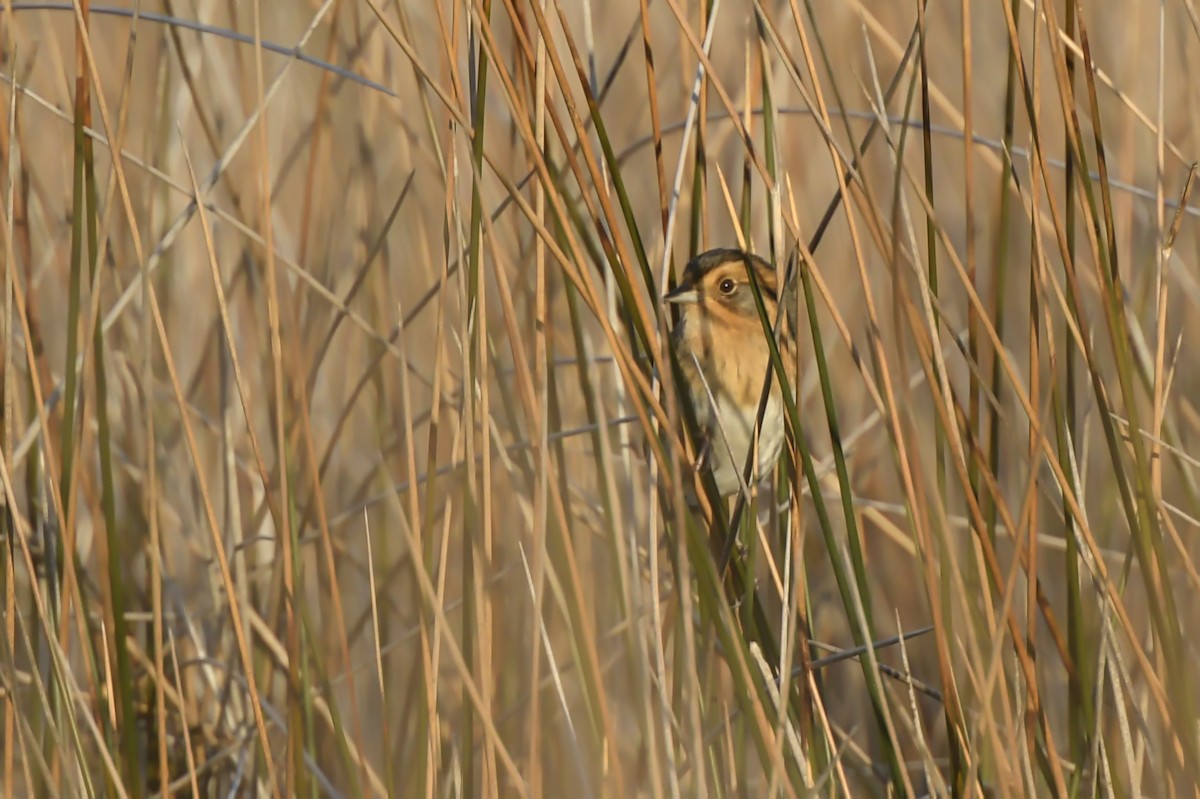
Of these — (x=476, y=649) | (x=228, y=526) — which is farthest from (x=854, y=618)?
(x=228, y=526)

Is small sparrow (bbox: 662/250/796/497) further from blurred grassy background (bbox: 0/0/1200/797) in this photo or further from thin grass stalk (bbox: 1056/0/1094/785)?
thin grass stalk (bbox: 1056/0/1094/785)

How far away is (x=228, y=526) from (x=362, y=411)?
70 centimetres

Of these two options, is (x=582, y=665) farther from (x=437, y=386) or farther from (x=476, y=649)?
(x=437, y=386)

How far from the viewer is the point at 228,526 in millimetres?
2834

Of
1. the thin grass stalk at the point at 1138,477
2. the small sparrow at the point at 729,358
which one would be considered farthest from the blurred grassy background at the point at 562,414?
the small sparrow at the point at 729,358

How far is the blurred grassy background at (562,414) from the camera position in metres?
1.73

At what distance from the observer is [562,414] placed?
10.5 feet

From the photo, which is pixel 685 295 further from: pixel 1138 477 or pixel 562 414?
pixel 1138 477

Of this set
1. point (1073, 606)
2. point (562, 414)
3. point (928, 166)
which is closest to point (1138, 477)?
point (1073, 606)

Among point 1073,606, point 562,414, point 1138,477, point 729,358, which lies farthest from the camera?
point 562,414

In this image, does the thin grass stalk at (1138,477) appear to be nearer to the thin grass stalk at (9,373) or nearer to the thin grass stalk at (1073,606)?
the thin grass stalk at (1073,606)

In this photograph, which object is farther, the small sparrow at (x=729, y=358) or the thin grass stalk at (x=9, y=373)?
the small sparrow at (x=729, y=358)

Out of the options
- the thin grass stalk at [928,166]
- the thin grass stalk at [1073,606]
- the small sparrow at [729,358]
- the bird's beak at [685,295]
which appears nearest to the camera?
the thin grass stalk at [928,166]

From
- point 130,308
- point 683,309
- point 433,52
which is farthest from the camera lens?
point 433,52
